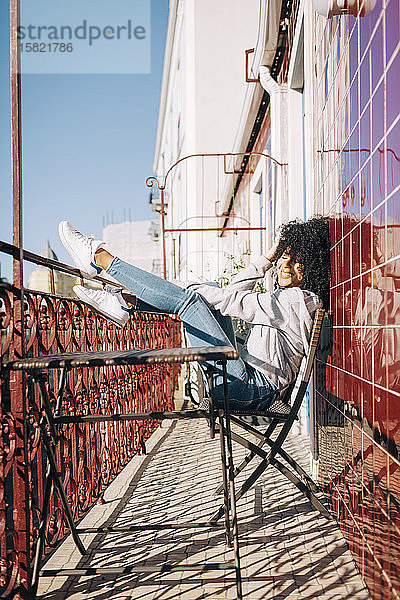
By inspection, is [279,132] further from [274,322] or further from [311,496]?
[311,496]

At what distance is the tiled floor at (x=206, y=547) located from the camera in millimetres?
2033

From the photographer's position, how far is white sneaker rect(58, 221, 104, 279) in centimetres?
246

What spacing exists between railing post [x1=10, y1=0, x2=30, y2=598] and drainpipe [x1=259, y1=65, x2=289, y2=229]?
3735mm

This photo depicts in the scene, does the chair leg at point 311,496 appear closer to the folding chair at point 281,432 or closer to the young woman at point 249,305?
the folding chair at point 281,432

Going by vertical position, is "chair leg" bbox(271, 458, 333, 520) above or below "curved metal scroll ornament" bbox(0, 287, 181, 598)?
below

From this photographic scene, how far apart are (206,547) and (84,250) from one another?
1.14 m

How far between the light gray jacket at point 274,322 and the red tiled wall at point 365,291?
0.42 feet

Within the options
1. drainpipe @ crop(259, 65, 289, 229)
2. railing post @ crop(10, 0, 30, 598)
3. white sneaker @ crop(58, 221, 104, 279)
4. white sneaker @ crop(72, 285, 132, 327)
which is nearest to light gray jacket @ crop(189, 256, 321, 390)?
white sneaker @ crop(72, 285, 132, 327)

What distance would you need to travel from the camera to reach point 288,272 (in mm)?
2947

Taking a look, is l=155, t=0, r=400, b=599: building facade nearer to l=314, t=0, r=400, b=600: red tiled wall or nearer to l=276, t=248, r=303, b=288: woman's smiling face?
l=314, t=0, r=400, b=600: red tiled wall

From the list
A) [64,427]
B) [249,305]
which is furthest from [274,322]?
[64,427]

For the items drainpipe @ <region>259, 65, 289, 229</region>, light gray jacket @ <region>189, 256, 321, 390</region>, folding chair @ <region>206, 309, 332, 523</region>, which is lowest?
folding chair @ <region>206, 309, 332, 523</region>

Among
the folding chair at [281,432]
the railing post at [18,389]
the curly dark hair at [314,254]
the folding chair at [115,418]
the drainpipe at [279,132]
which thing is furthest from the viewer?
the drainpipe at [279,132]

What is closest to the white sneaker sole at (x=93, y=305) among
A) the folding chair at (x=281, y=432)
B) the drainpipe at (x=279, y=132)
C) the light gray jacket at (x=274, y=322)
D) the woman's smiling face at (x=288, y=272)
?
the light gray jacket at (x=274, y=322)
